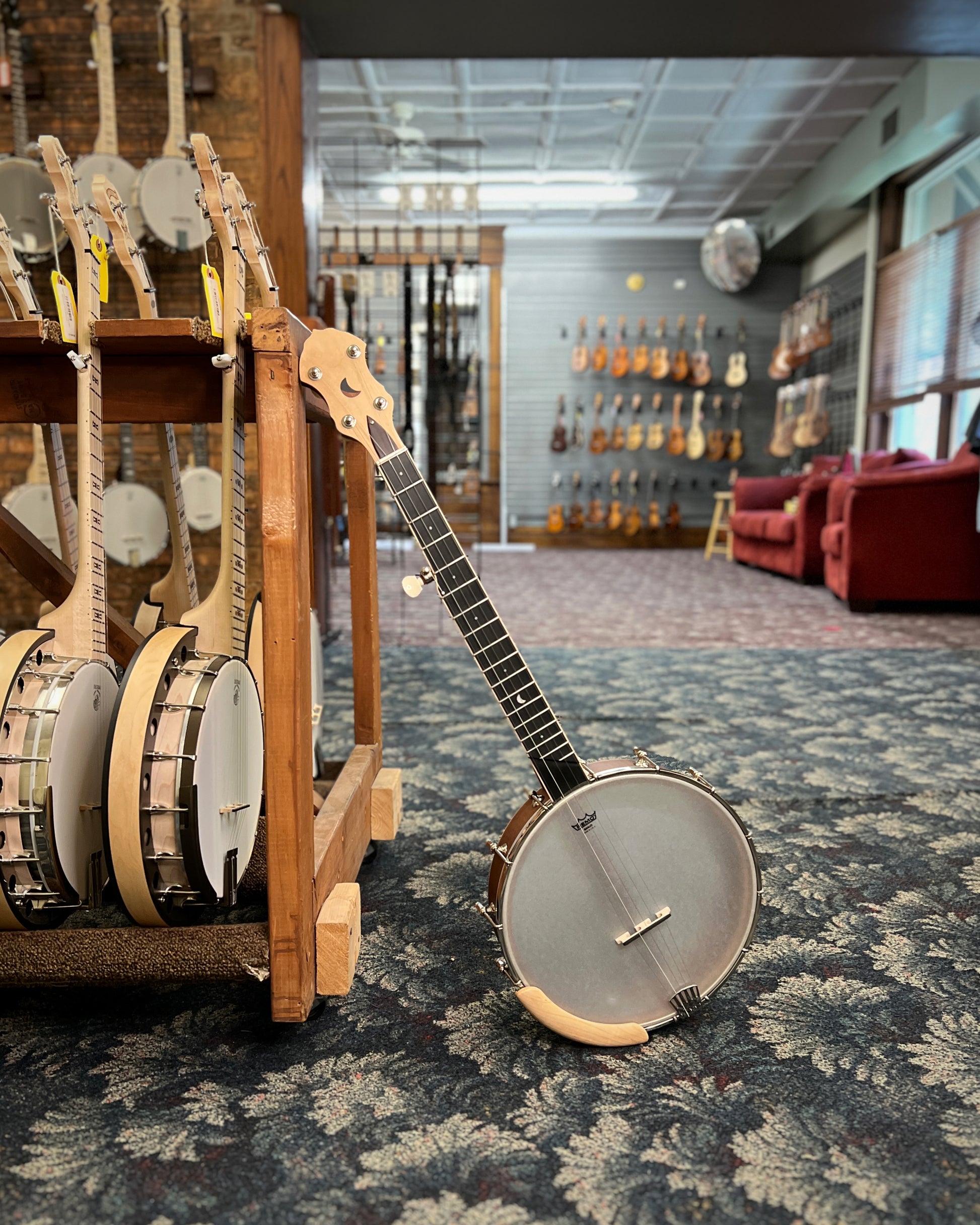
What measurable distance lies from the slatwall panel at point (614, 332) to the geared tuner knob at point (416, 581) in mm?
9220

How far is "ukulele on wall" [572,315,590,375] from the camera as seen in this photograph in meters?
9.92

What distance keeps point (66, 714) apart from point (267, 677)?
243 millimetres

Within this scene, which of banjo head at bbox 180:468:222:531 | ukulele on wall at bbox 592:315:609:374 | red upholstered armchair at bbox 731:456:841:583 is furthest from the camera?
ukulele on wall at bbox 592:315:609:374

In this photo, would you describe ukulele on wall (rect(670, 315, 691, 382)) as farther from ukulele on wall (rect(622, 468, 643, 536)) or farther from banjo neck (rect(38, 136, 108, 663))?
banjo neck (rect(38, 136, 108, 663))

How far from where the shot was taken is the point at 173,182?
383 cm

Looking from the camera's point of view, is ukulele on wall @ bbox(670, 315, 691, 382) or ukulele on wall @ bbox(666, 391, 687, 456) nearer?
ukulele on wall @ bbox(670, 315, 691, 382)

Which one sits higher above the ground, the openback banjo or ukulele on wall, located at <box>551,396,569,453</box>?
ukulele on wall, located at <box>551,396,569,453</box>

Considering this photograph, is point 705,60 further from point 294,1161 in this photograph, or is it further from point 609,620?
point 294,1161

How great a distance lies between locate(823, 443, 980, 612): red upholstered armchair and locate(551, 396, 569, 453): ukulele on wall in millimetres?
5138

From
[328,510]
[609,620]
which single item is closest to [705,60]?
[609,620]

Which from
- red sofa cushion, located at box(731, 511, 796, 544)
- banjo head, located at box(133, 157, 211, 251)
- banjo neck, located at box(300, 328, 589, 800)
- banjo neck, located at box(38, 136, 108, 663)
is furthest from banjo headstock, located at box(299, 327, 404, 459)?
red sofa cushion, located at box(731, 511, 796, 544)

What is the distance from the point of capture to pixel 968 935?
1444 millimetres

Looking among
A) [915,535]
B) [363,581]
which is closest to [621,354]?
[915,535]

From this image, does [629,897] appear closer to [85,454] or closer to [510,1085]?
[510,1085]
